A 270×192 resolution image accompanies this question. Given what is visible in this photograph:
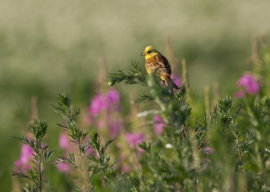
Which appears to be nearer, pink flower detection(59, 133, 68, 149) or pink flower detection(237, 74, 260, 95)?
pink flower detection(237, 74, 260, 95)

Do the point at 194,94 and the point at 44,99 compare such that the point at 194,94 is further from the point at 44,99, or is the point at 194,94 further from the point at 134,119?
the point at 44,99

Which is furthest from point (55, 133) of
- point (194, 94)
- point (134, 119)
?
point (194, 94)

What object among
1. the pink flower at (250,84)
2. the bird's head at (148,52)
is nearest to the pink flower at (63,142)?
the bird's head at (148,52)

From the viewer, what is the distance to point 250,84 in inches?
220

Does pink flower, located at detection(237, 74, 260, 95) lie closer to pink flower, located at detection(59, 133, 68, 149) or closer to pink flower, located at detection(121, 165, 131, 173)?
pink flower, located at detection(121, 165, 131, 173)

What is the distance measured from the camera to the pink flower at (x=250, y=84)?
5514 mm

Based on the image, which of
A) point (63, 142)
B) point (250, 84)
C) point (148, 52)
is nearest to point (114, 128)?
point (63, 142)

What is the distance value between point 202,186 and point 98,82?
5.06 m

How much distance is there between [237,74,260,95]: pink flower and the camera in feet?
18.1

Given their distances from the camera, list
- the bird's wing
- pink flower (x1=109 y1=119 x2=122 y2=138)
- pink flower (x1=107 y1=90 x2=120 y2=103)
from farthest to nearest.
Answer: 1. pink flower (x1=107 y1=90 x2=120 y2=103)
2. pink flower (x1=109 y1=119 x2=122 y2=138)
3. the bird's wing

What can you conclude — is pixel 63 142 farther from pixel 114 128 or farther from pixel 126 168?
pixel 126 168

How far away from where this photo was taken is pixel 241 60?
45.4 ft

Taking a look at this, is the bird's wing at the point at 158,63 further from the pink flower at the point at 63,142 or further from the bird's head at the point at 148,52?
the pink flower at the point at 63,142

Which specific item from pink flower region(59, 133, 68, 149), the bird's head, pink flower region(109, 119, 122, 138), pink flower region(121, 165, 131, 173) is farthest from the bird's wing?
pink flower region(59, 133, 68, 149)
